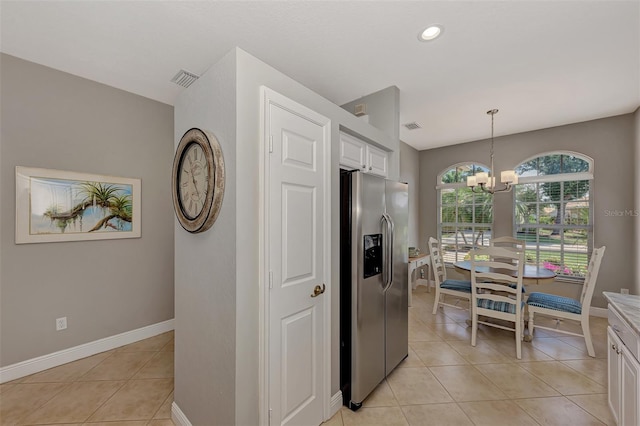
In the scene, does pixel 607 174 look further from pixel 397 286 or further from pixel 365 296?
pixel 365 296

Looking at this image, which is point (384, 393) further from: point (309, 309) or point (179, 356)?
point (179, 356)

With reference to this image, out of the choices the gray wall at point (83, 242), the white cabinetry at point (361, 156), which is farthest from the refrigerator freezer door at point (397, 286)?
the gray wall at point (83, 242)

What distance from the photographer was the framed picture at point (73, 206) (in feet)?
7.82

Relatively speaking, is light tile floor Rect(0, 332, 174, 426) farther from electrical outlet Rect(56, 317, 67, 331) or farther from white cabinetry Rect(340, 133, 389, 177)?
white cabinetry Rect(340, 133, 389, 177)

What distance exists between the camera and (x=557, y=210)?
4.30 meters

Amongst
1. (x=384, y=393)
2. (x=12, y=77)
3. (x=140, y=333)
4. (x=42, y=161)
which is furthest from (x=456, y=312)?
(x=12, y=77)

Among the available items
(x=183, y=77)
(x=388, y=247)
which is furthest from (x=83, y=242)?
(x=388, y=247)

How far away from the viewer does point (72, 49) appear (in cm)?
222

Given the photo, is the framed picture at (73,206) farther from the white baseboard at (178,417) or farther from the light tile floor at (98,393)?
the white baseboard at (178,417)

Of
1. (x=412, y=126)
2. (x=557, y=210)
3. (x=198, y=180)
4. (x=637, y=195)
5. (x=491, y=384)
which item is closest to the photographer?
(x=198, y=180)

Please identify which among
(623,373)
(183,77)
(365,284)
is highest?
(183,77)

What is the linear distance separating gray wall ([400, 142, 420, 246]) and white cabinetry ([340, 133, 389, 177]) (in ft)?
7.70

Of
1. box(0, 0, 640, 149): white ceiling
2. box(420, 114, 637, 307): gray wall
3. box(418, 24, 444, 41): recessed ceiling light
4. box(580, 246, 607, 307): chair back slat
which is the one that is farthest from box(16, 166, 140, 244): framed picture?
box(420, 114, 637, 307): gray wall

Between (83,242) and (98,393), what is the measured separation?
1.42m
